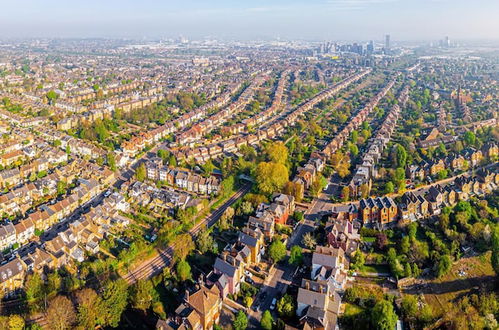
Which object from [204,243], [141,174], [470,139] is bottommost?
[204,243]

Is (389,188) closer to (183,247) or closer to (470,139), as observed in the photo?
(470,139)

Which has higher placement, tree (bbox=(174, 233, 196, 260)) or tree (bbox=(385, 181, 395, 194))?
tree (bbox=(385, 181, 395, 194))

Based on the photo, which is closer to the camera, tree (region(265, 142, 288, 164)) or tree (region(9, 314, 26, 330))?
tree (region(9, 314, 26, 330))

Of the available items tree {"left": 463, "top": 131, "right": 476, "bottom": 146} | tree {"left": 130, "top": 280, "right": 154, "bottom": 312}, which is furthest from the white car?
tree {"left": 463, "top": 131, "right": 476, "bottom": 146}

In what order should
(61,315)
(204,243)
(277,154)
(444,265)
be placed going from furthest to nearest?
1. (277,154)
2. (204,243)
3. (444,265)
4. (61,315)

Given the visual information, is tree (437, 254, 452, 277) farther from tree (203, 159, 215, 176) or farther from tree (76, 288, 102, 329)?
tree (203, 159, 215, 176)

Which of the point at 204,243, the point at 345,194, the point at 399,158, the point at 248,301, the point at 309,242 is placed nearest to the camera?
the point at 248,301

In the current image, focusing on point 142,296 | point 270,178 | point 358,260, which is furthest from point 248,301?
point 270,178
